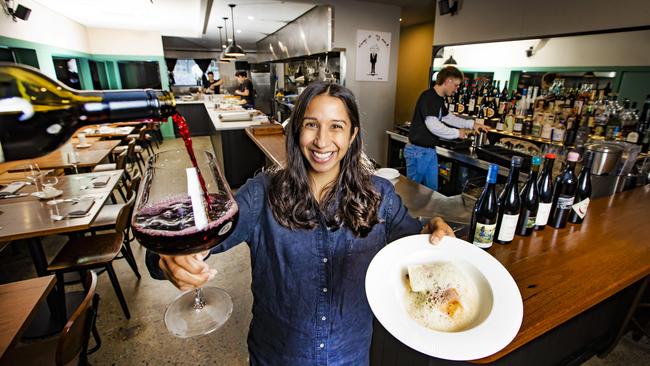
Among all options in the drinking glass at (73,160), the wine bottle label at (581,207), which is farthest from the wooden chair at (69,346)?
the drinking glass at (73,160)

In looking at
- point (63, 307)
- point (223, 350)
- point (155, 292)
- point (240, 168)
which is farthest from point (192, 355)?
point (240, 168)

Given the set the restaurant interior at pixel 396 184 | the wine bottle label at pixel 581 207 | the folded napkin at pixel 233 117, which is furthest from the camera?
the folded napkin at pixel 233 117

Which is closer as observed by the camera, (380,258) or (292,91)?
(380,258)

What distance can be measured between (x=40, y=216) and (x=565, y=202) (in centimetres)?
342

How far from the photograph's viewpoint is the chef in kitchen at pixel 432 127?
11.6 ft

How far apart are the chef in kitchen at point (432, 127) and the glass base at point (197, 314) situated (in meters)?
2.52

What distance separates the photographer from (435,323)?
80cm

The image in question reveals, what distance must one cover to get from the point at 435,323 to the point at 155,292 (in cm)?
277

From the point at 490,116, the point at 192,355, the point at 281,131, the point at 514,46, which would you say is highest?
the point at 514,46

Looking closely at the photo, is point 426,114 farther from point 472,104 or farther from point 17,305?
point 17,305

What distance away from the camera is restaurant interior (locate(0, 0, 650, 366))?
132 cm

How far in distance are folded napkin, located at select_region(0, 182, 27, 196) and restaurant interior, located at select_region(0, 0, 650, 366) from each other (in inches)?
0.9

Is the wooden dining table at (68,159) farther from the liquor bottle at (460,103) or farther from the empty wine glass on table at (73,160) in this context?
the liquor bottle at (460,103)

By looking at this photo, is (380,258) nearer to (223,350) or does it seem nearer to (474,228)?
(474,228)
